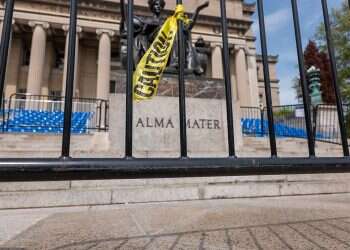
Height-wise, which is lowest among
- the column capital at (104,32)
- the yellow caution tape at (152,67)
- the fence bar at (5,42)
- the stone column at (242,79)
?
the fence bar at (5,42)

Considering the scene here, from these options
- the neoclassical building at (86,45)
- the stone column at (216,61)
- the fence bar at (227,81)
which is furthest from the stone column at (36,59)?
the fence bar at (227,81)

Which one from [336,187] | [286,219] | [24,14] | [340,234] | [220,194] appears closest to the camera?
[340,234]

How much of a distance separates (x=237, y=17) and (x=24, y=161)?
30.6 m

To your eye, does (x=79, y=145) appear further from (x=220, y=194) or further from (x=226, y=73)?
(x=226, y=73)

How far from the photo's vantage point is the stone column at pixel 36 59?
Answer: 20462 millimetres

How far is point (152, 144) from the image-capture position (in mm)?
5797

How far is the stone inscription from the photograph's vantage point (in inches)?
231

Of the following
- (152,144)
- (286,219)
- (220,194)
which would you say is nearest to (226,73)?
(286,219)

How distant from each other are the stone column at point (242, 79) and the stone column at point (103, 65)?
1300 centimetres

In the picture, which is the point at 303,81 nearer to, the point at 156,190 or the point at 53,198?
the point at 156,190

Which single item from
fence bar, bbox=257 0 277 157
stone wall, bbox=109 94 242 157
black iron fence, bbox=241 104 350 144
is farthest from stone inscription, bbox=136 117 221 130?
black iron fence, bbox=241 104 350 144

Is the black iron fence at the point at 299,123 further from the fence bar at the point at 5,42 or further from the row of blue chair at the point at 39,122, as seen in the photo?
the fence bar at the point at 5,42

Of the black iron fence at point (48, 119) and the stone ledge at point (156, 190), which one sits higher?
the black iron fence at point (48, 119)

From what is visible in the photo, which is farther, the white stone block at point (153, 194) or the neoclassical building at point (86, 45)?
the neoclassical building at point (86, 45)
